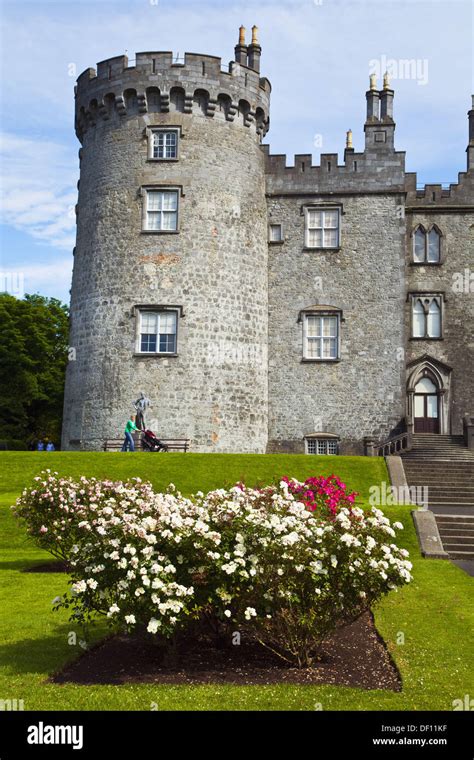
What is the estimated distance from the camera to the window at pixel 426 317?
3450cm

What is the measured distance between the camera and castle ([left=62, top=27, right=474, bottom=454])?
31359 millimetres

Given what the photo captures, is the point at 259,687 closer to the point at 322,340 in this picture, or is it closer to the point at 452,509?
the point at 452,509

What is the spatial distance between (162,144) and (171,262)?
4941 mm

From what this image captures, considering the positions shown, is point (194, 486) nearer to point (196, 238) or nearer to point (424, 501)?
point (424, 501)

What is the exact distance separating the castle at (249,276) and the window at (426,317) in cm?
9

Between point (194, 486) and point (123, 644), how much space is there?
41.7ft

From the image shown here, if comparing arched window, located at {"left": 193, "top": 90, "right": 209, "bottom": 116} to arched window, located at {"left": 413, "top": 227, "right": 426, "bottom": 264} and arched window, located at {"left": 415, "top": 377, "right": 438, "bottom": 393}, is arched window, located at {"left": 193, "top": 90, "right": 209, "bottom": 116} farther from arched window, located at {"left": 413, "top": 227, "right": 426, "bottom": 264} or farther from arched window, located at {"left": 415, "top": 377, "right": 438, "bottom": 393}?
arched window, located at {"left": 415, "top": 377, "right": 438, "bottom": 393}

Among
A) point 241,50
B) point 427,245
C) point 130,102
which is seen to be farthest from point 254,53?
point 427,245

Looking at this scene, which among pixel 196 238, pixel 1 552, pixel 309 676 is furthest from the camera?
pixel 196 238

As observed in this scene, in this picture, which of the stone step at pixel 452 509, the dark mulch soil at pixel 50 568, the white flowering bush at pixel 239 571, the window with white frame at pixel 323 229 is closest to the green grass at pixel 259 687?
the dark mulch soil at pixel 50 568

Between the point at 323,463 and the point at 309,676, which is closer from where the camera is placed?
the point at 309,676

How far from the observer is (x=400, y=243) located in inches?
1332
